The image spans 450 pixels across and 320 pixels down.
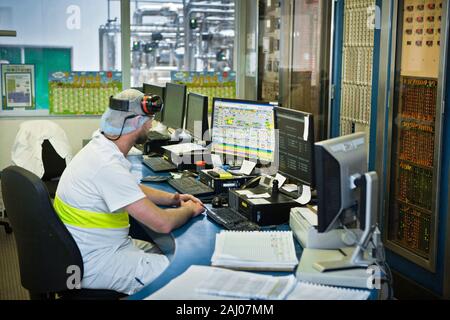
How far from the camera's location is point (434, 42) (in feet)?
12.5

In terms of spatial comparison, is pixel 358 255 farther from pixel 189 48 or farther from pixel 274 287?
pixel 189 48

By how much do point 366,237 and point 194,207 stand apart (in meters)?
1.04

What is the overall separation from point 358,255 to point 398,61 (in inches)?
86.2

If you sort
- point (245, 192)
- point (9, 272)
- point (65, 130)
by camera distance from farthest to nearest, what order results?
point (65, 130) < point (9, 272) < point (245, 192)

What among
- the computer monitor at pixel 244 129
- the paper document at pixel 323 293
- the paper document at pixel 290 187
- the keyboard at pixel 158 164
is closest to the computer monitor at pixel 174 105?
the keyboard at pixel 158 164

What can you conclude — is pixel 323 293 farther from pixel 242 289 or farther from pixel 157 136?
pixel 157 136

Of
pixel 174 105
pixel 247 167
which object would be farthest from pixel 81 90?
pixel 247 167

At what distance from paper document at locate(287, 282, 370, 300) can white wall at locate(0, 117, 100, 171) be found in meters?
4.32

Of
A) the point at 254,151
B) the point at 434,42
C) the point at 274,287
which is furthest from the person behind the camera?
the point at 434,42

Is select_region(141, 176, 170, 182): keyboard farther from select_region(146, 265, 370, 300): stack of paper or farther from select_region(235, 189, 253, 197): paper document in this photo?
select_region(146, 265, 370, 300): stack of paper

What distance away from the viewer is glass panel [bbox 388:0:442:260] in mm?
3812

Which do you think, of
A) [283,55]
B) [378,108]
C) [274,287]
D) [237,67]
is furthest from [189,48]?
[274,287]

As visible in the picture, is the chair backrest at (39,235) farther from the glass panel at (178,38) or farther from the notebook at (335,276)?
the glass panel at (178,38)

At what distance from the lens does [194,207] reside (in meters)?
3.06
